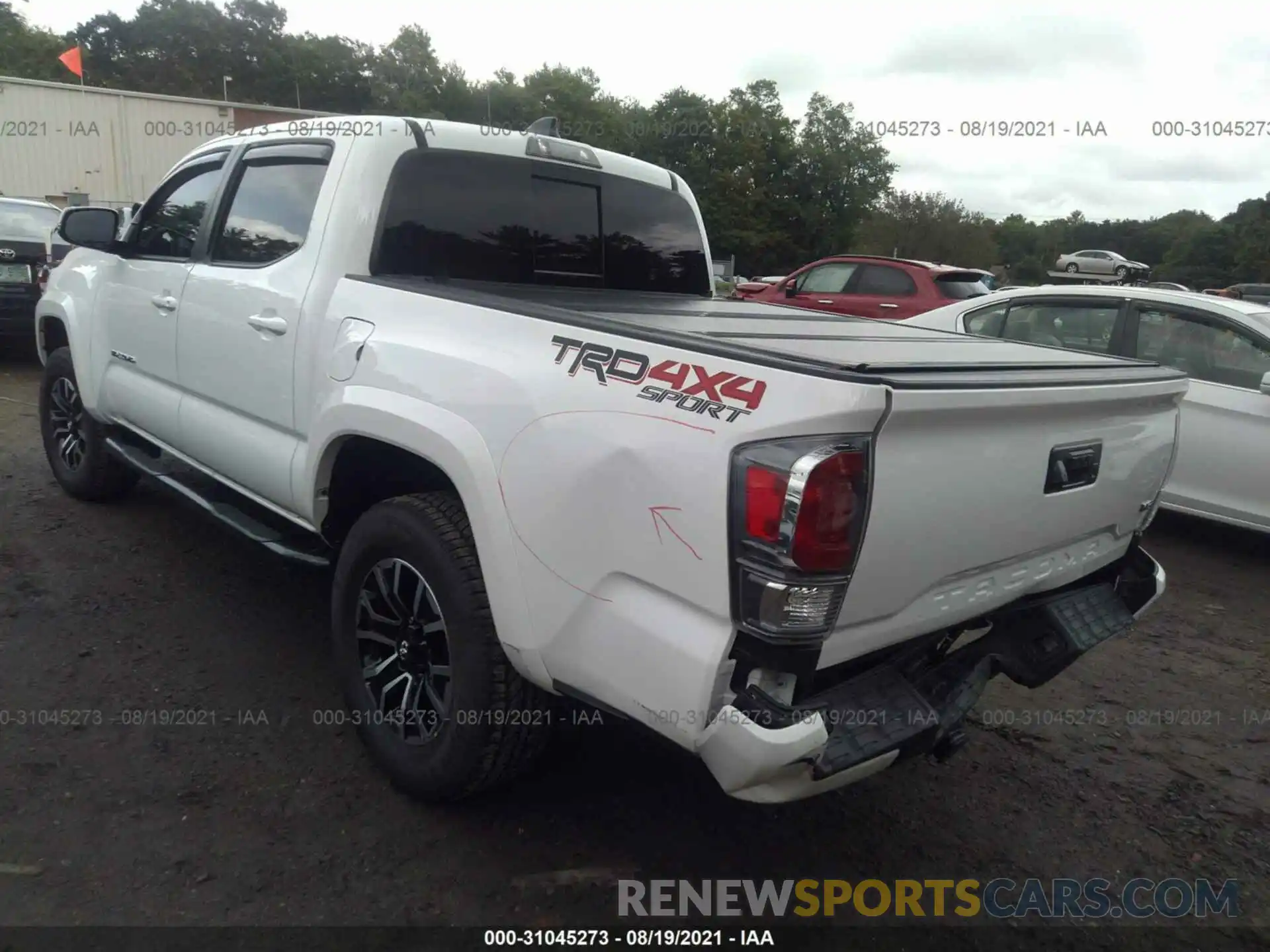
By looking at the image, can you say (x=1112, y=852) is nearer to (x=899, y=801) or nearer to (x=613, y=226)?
(x=899, y=801)

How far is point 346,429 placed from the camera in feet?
9.14

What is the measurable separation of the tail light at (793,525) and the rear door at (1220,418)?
4.62 meters

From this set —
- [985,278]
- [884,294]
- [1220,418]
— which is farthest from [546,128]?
[985,278]

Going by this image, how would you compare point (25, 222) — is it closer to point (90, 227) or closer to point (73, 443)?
point (73, 443)

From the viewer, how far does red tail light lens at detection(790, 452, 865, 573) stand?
1.79 meters

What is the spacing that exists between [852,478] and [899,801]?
1662 millimetres

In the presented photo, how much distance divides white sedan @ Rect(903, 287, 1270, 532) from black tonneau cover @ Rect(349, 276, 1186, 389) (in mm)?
2367

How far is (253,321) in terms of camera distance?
330cm

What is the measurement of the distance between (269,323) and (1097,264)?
136 feet

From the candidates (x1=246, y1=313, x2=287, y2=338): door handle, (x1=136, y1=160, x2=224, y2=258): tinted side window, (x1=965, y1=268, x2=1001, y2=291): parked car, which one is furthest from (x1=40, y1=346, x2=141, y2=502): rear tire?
(x1=965, y1=268, x2=1001, y2=291): parked car

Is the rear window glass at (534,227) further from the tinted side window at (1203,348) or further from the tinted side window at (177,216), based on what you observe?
the tinted side window at (1203,348)

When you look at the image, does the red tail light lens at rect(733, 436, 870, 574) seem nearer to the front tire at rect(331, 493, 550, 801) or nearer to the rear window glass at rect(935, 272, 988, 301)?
the front tire at rect(331, 493, 550, 801)

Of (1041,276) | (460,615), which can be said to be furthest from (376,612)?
(1041,276)

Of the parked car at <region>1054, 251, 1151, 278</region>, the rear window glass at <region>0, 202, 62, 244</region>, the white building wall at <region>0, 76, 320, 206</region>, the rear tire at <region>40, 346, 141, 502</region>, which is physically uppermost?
the white building wall at <region>0, 76, 320, 206</region>
